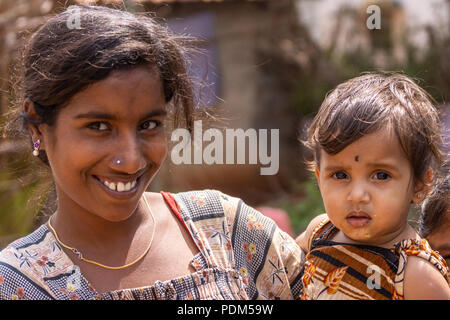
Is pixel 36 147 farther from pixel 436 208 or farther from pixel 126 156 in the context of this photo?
pixel 436 208

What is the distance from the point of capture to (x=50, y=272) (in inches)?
66.4

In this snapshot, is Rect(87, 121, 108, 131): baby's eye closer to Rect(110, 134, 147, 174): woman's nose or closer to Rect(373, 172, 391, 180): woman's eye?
Rect(110, 134, 147, 174): woman's nose

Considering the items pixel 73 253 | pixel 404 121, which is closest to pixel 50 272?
pixel 73 253

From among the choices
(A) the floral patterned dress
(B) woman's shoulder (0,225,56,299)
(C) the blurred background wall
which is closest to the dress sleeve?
(A) the floral patterned dress

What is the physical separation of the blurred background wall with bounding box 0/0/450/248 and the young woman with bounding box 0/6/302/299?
3731 mm

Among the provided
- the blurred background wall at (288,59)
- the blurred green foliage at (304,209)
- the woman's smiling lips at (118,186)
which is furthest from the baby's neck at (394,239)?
the blurred background wall at (288,59)

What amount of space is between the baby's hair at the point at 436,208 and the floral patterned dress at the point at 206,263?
1.50ft

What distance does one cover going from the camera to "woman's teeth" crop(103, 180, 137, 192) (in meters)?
1.74

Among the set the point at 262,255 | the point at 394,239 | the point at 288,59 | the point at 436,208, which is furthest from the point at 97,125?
the point at 288,59

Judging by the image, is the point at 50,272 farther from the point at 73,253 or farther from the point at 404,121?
the point at 404,121

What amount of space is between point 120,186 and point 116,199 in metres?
0.04

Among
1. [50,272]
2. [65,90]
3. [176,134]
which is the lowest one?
[50,272]

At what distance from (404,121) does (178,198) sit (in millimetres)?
759

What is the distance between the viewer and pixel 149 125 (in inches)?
70.8
